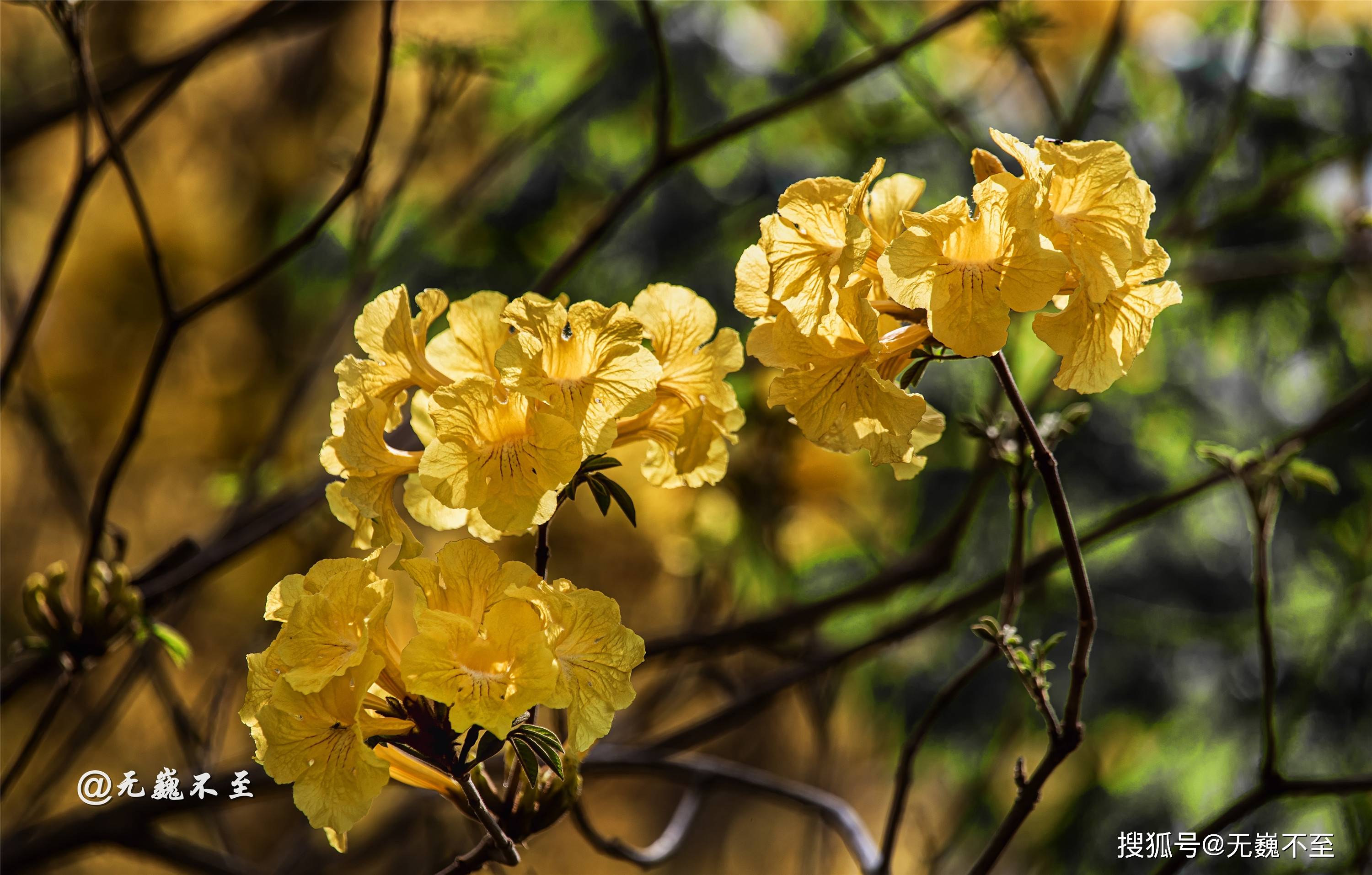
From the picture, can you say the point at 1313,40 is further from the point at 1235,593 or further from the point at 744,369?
the point at 744,369

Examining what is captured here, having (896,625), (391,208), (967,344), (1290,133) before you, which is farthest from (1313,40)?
(967,344)

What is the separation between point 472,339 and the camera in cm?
84

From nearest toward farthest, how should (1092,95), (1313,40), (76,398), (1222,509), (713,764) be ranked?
(713,764)
(1092,95)
(1313,40)
(1222,509)
(76,398)

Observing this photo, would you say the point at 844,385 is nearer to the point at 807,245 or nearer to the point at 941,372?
the point at 807,245

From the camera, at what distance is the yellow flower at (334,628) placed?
696 mm

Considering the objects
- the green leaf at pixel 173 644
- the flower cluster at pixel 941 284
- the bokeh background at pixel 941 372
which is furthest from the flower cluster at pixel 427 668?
the bokeh background at pixel 941 372

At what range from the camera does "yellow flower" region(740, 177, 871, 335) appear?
742 millimetres

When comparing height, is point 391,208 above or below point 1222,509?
above

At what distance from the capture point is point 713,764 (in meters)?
1.58

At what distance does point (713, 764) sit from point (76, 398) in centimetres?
396

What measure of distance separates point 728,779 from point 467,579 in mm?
835

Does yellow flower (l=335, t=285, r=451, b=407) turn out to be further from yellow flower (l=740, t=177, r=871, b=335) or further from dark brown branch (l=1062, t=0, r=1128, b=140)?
dark brown branch (l=1062, t=0, r=1128, b=140)

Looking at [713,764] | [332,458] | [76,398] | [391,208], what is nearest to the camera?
[332,458]
